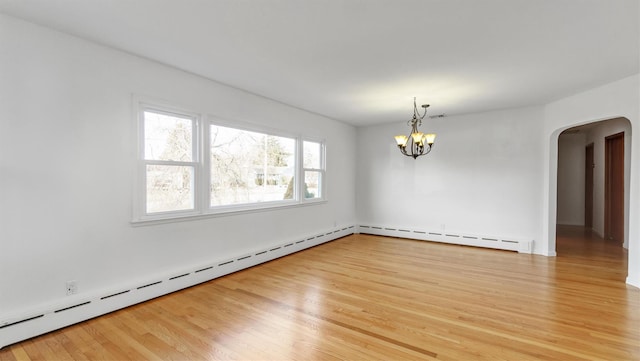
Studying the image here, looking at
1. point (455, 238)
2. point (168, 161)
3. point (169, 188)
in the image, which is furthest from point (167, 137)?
point (455, 238)

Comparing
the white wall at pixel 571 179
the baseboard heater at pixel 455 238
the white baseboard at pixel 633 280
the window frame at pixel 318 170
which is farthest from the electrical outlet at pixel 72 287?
the white wall at pixel 571 179

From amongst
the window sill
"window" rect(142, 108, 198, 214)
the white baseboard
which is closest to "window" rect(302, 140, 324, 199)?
the window sill

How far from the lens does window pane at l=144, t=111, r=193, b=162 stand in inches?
126

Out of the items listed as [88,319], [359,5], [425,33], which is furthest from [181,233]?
[425,33]

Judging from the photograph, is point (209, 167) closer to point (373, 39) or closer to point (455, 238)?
point (373, 39)

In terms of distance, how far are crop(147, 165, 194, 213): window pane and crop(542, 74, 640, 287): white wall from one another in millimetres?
5576

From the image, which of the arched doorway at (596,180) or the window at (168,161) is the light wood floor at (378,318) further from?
the arched doorway at (596,180)

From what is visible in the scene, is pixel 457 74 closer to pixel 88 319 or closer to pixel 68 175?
pixel 68 175

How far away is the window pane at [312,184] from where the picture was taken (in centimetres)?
561

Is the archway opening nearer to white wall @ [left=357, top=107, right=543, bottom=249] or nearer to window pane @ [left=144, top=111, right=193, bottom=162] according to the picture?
white wall @ [left=357, top=107, right=543, bottom=249]

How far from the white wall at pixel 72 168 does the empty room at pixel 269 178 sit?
1cm

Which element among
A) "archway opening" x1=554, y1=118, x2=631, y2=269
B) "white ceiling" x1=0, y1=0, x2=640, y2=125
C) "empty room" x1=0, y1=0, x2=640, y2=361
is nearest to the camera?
"white ceiling" x1=0, y1=0, x2=640, y2=125

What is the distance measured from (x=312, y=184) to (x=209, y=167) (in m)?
2.44

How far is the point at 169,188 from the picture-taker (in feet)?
11.1
